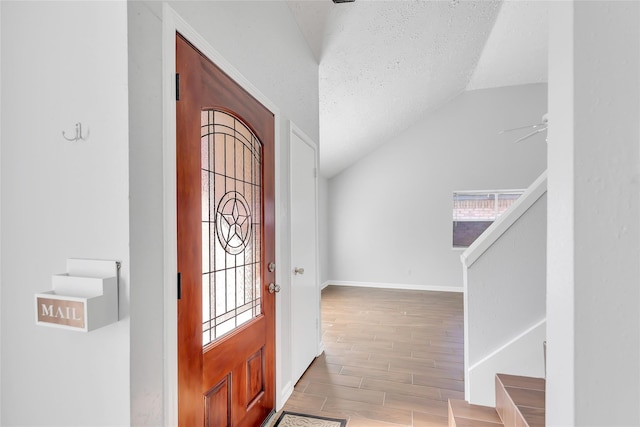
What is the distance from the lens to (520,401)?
140cm

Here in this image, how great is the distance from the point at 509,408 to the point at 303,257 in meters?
1.57

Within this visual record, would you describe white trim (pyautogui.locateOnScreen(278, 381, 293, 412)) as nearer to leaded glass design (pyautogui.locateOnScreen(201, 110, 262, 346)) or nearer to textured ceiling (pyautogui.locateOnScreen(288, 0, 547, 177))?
leaded glass design (pyautogui.locateOnScreen(201, 110, 262, 346))

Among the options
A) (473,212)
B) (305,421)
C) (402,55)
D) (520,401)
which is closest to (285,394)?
(305,421)

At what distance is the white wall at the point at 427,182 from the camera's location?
5180 millimetres

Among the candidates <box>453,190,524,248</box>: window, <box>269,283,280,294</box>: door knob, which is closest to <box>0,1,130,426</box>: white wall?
<box>269,283,280,294</box>: door knob

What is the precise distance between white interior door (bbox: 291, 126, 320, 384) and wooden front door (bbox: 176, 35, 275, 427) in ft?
1.18

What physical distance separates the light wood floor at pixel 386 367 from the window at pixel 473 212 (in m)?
1.47

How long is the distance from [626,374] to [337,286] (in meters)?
5.32

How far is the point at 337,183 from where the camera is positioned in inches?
237

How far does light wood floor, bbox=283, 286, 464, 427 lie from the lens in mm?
2035

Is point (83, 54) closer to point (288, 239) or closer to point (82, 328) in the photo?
point (82, 328)

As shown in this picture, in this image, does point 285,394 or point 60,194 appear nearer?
point 60,194

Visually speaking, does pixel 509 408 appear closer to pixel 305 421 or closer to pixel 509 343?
pixel 509 343

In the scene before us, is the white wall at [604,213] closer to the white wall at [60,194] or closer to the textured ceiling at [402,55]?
the white wall at [60,194]
